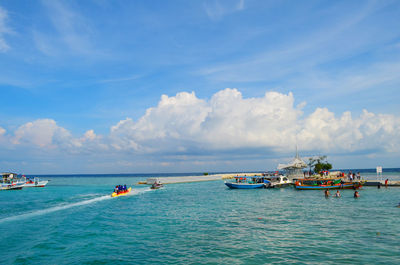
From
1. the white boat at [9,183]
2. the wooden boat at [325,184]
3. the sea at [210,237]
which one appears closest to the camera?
the sea at [210,237]

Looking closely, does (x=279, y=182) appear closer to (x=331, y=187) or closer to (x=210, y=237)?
(x=331, y=187)

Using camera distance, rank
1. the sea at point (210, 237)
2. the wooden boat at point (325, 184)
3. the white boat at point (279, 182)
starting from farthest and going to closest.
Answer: the white boat at point (279, 182)
the wooden boat at point (325, 184)
the sea at point (210, 237)

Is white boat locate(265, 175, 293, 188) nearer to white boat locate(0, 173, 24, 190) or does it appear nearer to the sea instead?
the sea

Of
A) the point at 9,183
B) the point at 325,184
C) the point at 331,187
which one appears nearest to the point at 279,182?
the point at 325,184

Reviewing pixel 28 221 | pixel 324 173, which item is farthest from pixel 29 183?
pixel 324 173

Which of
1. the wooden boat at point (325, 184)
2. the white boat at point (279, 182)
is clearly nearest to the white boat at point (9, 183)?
the white boat at point (279, 182)

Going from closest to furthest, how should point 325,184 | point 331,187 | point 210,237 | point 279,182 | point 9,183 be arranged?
point 210,237 → point 331,187 → point 325,184 → point 279,182 → point 9,183

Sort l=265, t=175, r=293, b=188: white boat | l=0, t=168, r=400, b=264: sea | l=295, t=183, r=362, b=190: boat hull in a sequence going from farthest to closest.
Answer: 1. l=265, t=175, r=293, b=188: white boat
2. l=295, t=183, r=362, b=190: boat hull
3. l=0, t=168, r=400, b=264: sea

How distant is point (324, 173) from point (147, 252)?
78368 mm

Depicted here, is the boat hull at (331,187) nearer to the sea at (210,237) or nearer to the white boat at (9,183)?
the sea at (210,237)

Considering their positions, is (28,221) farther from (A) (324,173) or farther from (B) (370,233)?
(A) (324,173)

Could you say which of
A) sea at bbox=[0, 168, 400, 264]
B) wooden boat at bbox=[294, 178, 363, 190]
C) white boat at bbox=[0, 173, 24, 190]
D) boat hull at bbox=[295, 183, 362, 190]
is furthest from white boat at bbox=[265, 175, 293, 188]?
white boat at bbox=[0, 173, 24, 190]

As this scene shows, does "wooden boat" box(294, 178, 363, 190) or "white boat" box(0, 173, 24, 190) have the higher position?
"wooden boat" box(294, 178, 363, 190)

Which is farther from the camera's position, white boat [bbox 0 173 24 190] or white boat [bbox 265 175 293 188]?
white boat [bbox 0 173 24 190]
